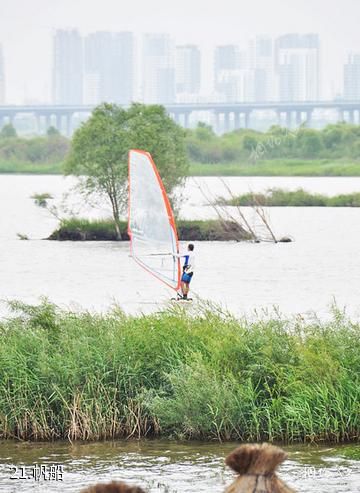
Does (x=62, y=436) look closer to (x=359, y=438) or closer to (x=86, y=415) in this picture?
(x=86, y=415)

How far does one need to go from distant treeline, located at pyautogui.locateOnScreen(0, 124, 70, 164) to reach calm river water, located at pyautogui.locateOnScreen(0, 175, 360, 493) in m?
36.3

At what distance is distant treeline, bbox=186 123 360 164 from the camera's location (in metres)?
98.9

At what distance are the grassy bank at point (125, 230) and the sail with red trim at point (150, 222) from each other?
790 inches

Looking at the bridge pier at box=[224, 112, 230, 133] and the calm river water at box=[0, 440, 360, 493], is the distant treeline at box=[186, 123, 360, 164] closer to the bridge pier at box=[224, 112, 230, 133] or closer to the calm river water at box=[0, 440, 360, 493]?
the bridge pier at box=[224, 112, 230, 133]

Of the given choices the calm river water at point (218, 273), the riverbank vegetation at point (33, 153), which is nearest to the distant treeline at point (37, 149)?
the riverbank vegetation at point (33, 153)

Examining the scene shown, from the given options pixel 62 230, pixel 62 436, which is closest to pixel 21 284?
pixel 62 230

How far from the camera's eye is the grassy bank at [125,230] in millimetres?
50594

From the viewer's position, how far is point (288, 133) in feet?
324

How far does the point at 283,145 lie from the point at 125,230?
5299 cm

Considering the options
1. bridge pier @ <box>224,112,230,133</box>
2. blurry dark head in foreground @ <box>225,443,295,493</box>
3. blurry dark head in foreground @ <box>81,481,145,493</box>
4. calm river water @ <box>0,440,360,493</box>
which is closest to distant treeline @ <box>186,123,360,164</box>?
bridge pier @ <box>224,112,230,133</box>

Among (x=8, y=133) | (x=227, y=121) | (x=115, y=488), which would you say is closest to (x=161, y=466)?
(x=115, y=488)

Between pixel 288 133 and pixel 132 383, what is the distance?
8565 cm

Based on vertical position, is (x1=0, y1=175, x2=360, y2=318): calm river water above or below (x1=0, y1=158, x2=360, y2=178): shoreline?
below

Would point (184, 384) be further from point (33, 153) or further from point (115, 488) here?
point (33, 153)
